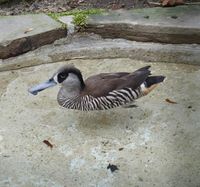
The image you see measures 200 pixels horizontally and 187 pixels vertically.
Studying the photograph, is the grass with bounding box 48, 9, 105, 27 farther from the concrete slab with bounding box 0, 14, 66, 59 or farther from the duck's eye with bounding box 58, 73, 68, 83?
the duck's eye with bounding box 58, 73, 68, 83

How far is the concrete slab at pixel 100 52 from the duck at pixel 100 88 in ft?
2.70

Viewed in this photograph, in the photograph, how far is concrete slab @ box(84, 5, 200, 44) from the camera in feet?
13.6

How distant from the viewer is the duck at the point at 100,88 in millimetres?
3270

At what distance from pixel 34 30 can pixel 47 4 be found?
2.46ft

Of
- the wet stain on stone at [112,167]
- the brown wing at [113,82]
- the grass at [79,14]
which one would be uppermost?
the brown wing at [113,82]

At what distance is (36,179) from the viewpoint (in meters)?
2.94

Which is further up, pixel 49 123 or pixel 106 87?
pixel 106 87

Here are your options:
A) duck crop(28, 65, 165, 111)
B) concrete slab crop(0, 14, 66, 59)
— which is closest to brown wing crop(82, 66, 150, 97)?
duck crop(28, 65, 165, 111)

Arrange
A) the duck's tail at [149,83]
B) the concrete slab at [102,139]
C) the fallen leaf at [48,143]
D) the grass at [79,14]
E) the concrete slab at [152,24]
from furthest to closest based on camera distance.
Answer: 1. the grass at [79,14]
2. the concrete slab at [152,24]
3. the duck's tail at [149,83]
4. the fallen leaf at [48,143]
5. the concrete slab at [102,139]

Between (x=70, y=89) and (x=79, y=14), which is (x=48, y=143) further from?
(x=79, y=14)

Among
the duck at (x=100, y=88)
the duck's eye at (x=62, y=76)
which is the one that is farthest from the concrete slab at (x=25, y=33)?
the duck's eye at (x=62, y=76)

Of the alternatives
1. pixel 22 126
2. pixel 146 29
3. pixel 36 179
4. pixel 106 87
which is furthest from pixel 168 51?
pixel 36 179

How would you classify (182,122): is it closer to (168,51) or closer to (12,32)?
(168,51)

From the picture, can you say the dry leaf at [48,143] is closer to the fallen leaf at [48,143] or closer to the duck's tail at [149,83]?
the fallen leaf at [48,143]
